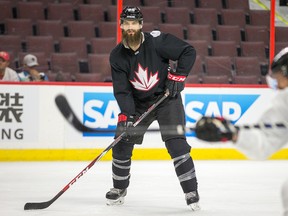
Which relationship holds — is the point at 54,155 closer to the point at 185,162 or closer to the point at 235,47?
the point at 235,47

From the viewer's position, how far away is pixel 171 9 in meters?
7.30

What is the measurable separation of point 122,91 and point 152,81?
0.18 meters

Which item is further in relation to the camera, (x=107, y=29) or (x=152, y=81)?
(x=107, y=29)

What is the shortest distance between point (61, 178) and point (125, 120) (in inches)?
61.5

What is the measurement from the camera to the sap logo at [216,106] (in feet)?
23.6

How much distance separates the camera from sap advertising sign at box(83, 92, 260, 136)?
7051 millimetres

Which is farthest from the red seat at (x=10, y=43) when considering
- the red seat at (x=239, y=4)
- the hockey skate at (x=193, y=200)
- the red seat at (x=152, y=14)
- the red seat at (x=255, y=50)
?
the hockey skate at (x=193, y=200)

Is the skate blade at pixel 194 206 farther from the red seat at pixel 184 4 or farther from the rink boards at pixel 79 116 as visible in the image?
the red seat at pixel 184 4

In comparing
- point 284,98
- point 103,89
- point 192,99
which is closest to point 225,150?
point 192,99

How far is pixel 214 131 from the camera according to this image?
8.30ft

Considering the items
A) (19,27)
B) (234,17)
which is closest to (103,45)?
(19,27)

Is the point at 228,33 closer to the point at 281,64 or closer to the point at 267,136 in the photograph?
the point at 281,64

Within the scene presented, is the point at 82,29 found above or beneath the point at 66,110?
beneath

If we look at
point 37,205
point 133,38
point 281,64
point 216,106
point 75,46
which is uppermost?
point 281,64
